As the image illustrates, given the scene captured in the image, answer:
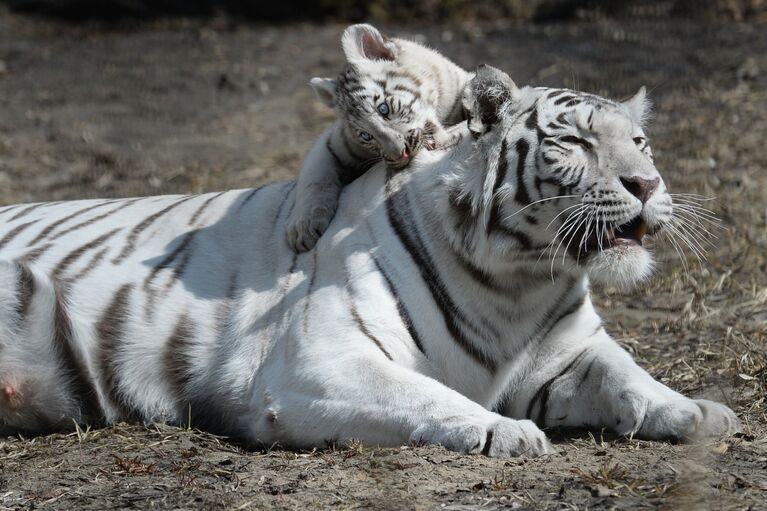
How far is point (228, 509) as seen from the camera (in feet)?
7.34

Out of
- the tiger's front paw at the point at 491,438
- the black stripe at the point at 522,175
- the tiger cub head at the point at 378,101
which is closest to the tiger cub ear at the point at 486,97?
the black stripe at the point at 522,175

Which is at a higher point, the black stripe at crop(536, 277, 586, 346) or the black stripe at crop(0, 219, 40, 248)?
the black stripe at crop(0, 219, 40, 248)

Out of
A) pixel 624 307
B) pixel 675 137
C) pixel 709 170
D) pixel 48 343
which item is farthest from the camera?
pixel 675 137

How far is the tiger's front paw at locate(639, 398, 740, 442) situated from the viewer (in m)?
2.54

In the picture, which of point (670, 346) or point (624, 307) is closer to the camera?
point (670, 346)

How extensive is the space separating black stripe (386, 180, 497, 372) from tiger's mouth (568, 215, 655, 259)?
1.07 feet

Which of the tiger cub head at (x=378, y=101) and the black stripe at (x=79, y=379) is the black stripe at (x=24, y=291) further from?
the tiger cub head at (x=378, y=101)

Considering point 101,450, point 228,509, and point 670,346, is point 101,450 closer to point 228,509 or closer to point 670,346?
point 228,509

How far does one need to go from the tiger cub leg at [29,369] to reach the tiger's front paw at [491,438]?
43.9 inches

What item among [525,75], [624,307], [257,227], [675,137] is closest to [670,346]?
[624,307]

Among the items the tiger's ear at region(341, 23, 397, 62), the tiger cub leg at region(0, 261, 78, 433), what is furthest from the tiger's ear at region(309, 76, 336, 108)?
the tiger cub leg at region(0, 261, 78, 433)

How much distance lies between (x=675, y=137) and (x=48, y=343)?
3598 millimetres

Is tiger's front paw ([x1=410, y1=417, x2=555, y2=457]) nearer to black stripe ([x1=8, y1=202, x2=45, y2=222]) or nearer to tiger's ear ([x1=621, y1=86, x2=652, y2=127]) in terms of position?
tiger's ear ([x1=621, y1=86, x2=652, y2=127])

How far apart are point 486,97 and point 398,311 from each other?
1.86 feet
